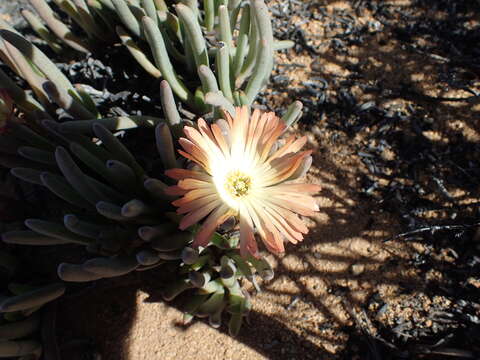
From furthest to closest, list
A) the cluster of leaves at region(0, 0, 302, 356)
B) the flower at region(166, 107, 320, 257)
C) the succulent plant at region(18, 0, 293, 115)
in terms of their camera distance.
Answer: the succulent plant at region(18, 0, 293, 115), the cluster of leaves at region(0, 0, 302, 356), the flower at region(166, 107, 320, 257)

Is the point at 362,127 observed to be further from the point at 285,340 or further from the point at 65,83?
the point at 65,83

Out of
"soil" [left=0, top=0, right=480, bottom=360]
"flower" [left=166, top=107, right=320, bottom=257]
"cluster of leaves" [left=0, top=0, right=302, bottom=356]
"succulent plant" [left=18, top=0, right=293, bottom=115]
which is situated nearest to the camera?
"flower" [left=166, top=107, right=320, bottom=257]

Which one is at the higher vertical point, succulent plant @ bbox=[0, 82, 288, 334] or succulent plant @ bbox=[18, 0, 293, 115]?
succulent plant @ bbox=[18, 0, 293, 115]

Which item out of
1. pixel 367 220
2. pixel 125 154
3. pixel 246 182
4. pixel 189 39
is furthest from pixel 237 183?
pixel 367 220

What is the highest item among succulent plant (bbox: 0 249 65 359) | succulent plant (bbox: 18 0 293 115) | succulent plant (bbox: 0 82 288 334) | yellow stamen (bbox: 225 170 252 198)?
succulent plant (bbox: 18 0 293 115)

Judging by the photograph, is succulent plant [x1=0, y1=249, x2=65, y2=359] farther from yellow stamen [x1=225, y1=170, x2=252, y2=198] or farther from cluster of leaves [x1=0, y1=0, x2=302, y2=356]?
yellow stamen [x1=225, y1=170, x2=252, y2=198]

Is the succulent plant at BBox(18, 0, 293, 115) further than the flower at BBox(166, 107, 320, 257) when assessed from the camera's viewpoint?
Yes

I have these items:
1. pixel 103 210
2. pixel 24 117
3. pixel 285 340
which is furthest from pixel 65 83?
pixel 285 340

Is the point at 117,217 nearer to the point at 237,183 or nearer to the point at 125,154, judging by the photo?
the point at 125,154

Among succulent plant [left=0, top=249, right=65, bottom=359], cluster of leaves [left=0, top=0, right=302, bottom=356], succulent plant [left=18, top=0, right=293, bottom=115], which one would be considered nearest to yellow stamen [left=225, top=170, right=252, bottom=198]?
cluster of leaves [left=0, top=0, right=302, bottom=356]
